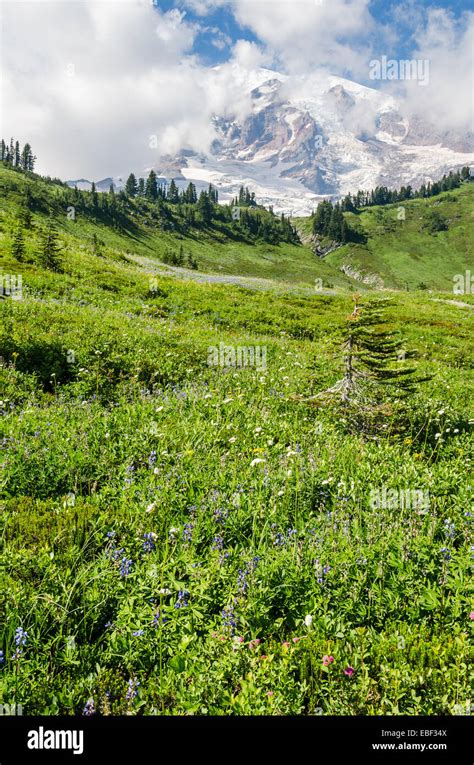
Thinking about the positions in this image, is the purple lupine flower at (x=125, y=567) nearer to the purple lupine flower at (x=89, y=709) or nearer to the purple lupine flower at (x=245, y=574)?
the purple lupine flower at (x=245, y=574)

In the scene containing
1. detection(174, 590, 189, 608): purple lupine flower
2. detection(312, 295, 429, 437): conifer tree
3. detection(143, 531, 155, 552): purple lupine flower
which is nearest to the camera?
detection(174, 590, 189, 608): purple lupine flower

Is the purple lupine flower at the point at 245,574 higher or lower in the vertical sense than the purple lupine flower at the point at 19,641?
higher

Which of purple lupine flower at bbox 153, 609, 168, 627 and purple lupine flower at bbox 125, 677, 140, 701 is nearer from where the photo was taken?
purple lupine flower at bbox 125, 677, 140, 701

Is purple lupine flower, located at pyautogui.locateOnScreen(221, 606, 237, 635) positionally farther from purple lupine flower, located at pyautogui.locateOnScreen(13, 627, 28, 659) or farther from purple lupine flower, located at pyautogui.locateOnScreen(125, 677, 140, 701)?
purple lupine flower, located at pyautogui.locateOnScreen(13, 627, 28, 659)

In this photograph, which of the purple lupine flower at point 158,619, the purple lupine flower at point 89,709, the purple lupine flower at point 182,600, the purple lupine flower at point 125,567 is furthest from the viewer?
the purple lupine flower at point 125,567

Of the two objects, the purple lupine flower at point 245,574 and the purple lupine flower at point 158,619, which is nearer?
the purple lupine flower at point 158,619

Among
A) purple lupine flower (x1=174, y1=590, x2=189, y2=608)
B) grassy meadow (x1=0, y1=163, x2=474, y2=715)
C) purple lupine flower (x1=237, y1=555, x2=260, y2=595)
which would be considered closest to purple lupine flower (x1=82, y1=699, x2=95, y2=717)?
grassy meadow (x1=0, y1=163, x2=474, y2=715)

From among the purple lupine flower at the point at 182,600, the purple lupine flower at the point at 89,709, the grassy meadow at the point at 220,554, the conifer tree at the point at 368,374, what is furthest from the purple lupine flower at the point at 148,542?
the conifer tree at the point at 368,374
